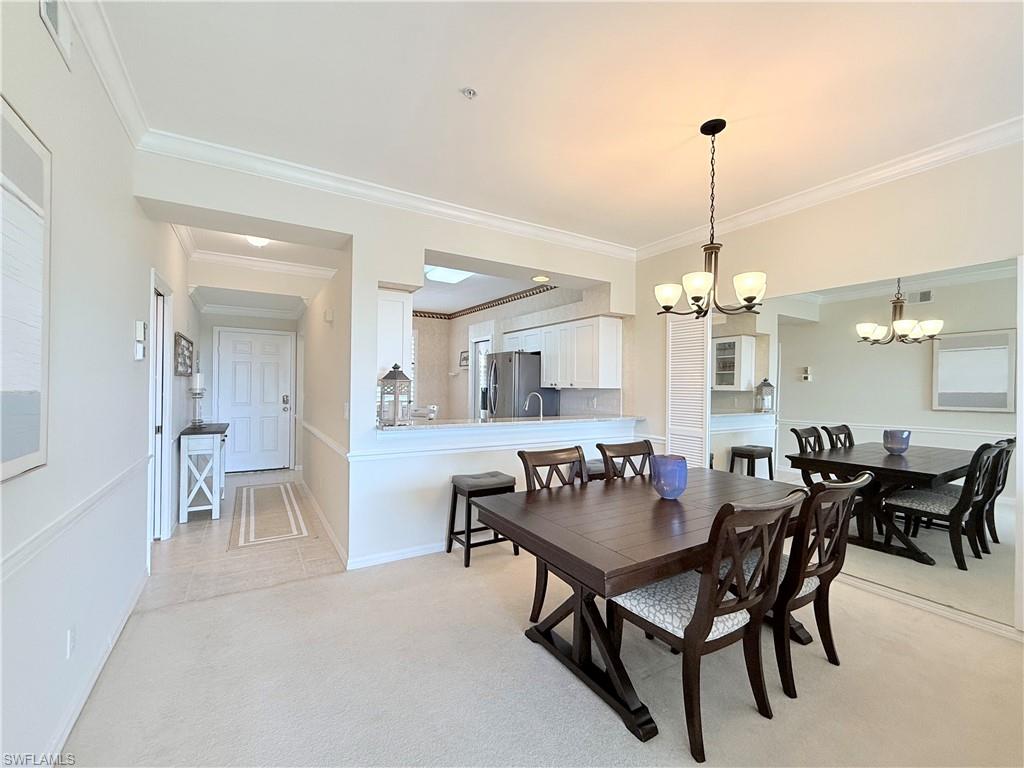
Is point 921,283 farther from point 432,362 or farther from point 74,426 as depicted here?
point 432,362

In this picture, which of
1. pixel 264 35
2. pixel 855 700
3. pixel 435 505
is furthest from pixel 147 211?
pixel 855 700

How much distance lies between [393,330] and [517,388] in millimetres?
2472

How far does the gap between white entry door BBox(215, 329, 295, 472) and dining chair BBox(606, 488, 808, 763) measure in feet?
20.5

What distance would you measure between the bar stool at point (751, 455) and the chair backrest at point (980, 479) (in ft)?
3.69

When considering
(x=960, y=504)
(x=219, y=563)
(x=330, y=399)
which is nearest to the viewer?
(x=960, y=504)

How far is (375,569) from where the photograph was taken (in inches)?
126

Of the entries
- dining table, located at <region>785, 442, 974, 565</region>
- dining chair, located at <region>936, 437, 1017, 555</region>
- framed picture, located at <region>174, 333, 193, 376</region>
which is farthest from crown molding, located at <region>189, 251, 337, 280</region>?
dining chair, located at <region>936, 437, 1017, 555</region>

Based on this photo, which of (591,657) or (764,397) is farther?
(764,397)

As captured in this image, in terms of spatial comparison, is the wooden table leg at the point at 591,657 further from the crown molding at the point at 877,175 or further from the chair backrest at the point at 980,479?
the crown molding at the point at 877,175

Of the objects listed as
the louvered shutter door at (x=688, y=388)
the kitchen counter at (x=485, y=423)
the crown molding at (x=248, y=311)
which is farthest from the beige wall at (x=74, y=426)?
the louvered shutter door at (x=688, y=388)

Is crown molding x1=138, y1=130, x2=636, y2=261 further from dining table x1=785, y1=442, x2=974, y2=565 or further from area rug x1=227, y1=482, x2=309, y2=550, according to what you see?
area rug x1=227, y1=482, x2=309, y2=550

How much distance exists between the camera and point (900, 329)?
296 centimetres

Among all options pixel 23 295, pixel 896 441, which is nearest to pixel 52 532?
pixel 23 295

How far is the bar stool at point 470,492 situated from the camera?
3.26m
